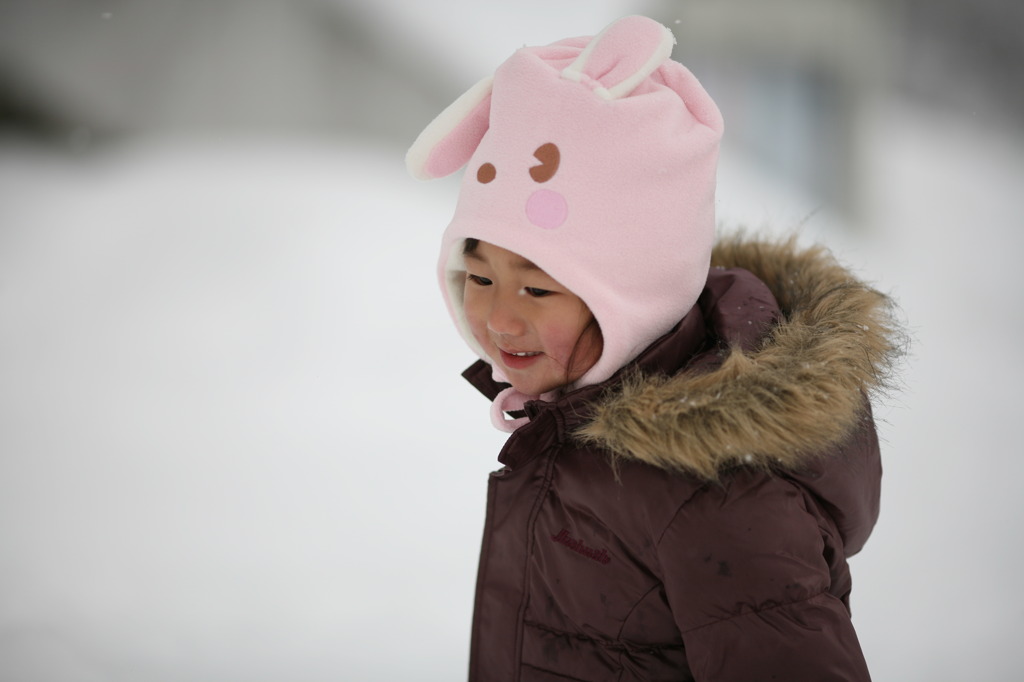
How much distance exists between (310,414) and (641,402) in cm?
122

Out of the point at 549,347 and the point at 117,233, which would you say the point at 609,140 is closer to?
the point at 549,347

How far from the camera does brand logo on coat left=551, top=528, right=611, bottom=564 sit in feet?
2.79

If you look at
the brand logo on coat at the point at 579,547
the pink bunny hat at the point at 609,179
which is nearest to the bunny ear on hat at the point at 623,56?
the pink bunny hat at the point at 609,179

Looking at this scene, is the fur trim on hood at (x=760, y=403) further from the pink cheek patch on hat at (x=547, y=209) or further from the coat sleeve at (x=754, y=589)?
the pink cheek patch on hat at (x=547, y=209)

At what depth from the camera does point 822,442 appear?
774mm

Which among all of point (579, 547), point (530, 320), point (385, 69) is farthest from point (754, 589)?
point (385, 69)

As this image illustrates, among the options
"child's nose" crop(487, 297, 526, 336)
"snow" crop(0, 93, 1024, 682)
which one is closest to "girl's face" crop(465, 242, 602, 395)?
"child's nose" crop(487, 297, 526, 336)

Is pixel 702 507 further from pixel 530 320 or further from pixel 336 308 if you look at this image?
pixel 336 308

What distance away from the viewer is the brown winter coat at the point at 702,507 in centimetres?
76

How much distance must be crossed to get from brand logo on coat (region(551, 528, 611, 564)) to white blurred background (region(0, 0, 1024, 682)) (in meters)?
0.57

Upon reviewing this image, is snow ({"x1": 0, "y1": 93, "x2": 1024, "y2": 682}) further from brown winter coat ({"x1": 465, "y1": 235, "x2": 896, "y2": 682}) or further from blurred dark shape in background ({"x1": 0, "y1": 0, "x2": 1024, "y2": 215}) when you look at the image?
brown winter coat ({"x1": 465, "y1": 235, "x2": 896, "y2": 682})

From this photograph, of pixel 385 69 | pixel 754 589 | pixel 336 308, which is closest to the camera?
pixel 754 589

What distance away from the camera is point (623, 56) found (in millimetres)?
867

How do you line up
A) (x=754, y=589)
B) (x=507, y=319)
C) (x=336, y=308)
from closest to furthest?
(x=754, y=589)
(x=507, y=319)
(x=336, y=308)
